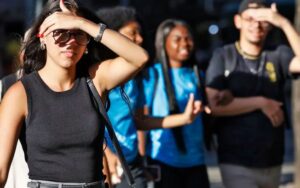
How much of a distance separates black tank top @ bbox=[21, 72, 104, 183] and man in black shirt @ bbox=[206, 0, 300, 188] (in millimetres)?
2105

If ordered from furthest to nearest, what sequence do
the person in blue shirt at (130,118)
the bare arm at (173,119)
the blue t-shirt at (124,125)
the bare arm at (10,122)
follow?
the blue t-shirt at (124,125) → the person in blue shirt at (130,118) → the bare arm at (173,119) → the bare arm at (10,122)

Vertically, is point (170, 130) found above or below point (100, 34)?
below

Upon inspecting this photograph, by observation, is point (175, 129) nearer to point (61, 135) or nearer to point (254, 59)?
point (254, 59)

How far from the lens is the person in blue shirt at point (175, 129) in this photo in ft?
18.3

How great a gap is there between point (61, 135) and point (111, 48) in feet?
1.48

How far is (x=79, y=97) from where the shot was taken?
3.54 meters

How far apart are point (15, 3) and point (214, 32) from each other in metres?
7.15

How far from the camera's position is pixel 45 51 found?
12.3ft

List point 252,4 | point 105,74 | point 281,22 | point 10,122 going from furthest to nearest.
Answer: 1. point 252,4
2. point 281,22
3. point 105,74
4. point 10,122

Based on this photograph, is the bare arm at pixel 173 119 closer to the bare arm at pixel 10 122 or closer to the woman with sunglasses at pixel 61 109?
the woman with sunglasses at pixel 61 109

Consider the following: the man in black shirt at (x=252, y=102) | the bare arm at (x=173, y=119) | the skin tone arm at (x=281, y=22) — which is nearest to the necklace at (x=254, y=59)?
the man in black shirt at (x=252, y=102)

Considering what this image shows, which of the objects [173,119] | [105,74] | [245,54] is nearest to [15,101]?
Result: [105,74]

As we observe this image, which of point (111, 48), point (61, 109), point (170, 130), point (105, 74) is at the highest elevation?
point (111, 48)

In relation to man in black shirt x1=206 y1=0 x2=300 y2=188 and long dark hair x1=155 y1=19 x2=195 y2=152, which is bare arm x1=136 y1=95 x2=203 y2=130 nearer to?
long dark hair x1=155 y1=19 x2=195 y2=152
